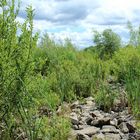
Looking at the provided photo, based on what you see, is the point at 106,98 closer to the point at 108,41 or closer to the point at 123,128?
the point at 123,128

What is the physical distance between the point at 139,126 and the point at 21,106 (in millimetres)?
1885

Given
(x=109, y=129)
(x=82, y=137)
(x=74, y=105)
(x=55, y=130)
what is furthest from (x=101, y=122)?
(x=74, y=105)

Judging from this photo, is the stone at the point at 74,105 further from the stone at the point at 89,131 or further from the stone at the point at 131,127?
the stone at the point at 131,127

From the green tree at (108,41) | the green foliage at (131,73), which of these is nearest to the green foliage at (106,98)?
the green foliage at (131,73)

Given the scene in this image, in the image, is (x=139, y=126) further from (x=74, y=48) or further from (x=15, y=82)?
(x=74, y=48)

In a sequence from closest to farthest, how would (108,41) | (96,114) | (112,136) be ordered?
1. (112,136)
2. (96,114)
3. (108,41)

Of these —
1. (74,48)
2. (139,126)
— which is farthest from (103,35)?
(139,126)

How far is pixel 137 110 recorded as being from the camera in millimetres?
8375

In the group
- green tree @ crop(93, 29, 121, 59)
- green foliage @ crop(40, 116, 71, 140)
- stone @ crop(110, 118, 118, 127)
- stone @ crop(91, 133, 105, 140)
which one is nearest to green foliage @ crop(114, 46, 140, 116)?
stone @ crop(110, 118, 118, 127)

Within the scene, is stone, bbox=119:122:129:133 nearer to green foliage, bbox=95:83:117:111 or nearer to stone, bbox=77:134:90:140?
stone, bbox=77:134:90:140

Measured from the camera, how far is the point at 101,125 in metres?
8.19

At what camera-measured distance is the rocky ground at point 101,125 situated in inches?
291

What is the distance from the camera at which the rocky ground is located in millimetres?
7387

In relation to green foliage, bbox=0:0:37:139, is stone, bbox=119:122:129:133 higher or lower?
lower
